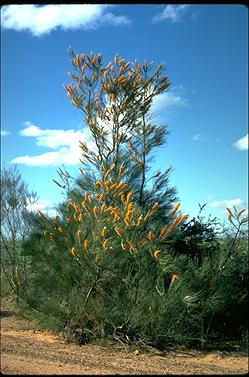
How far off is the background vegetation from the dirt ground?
50 cm

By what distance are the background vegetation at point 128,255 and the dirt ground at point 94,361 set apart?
50 centimetres

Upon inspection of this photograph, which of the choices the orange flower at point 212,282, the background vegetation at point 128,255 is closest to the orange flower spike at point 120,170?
the background vegetation at point 128,255

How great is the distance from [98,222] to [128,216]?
0.79 m

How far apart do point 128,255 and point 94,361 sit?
8.00 feet

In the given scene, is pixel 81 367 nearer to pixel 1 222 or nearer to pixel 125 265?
pixel 125 265

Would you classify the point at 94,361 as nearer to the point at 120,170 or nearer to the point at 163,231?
the point at 163,231

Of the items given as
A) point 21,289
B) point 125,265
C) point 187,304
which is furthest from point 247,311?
point 21,289

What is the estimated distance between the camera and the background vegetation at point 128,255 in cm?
994

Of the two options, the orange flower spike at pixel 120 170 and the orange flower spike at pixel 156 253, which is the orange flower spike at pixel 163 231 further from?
the orange flower spike at pixel 120 170

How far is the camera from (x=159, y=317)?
9.75m

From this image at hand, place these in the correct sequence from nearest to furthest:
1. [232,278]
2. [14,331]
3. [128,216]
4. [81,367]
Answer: [81,367] < [128,216] < [232,278] < [14,331]

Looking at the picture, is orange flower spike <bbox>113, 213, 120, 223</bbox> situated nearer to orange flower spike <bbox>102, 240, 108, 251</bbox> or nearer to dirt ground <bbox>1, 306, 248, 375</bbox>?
orange flower spike <bbox>102, 240, 108, 251</bbox>

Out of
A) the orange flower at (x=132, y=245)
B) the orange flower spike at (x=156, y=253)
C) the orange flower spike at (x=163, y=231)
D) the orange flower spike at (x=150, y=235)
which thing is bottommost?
the orange flower spike at (x=156, y=253)

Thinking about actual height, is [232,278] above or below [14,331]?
above
